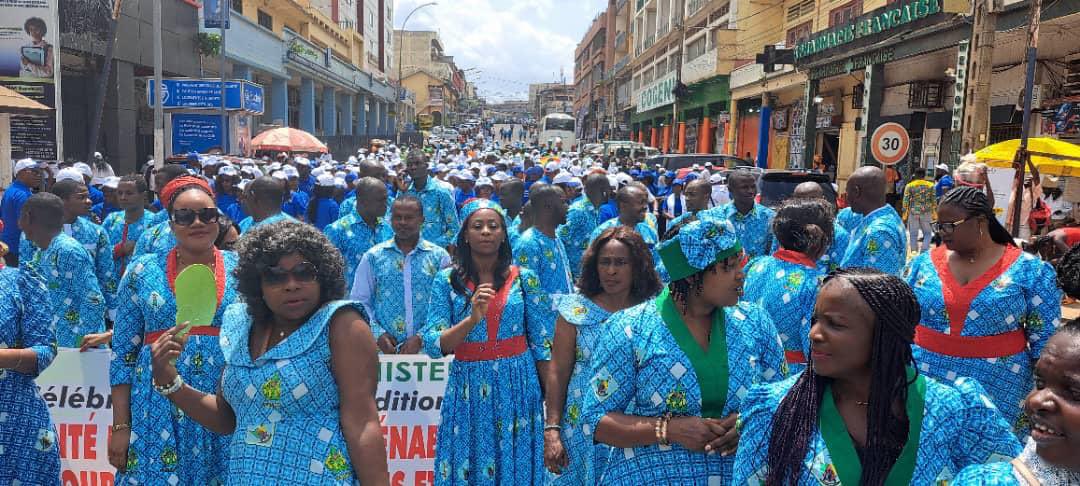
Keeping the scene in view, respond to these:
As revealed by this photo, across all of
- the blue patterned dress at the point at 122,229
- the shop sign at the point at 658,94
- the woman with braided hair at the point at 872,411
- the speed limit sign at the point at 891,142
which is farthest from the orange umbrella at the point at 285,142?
the shop sign at the point at 658,94

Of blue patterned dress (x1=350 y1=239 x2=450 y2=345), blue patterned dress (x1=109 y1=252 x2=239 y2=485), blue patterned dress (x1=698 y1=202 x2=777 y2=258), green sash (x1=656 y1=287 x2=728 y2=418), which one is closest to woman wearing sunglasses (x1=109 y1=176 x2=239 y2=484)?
blue patterned dress (x1=109 y1=252 x2=239 y2=485)

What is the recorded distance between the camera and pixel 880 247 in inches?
212

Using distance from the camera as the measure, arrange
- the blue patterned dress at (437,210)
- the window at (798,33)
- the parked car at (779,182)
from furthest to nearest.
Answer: the window at (798,33), the parked car at (779,182), the blue patterned dress at (437,210)

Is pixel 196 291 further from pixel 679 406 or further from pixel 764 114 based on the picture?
pixel 764 114

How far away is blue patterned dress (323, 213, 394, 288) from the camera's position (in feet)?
22.6

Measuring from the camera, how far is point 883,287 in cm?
215

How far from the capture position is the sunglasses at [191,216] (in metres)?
3.74

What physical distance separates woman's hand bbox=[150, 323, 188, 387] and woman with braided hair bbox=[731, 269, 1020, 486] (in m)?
1.88

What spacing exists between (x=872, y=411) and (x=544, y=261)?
3502 mm

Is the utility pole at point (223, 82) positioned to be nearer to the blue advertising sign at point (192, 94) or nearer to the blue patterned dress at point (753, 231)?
the blue advertising sign at point (192, 94)

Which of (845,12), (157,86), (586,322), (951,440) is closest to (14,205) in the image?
(586,322)

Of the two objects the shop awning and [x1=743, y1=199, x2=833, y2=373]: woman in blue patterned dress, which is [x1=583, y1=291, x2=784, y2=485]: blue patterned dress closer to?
[x1=743, y1=199, x2=833, y2=373]: woman in blue patterned dress

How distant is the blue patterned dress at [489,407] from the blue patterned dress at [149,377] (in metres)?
1.07

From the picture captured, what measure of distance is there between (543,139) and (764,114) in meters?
33.0
